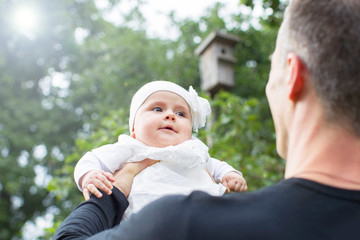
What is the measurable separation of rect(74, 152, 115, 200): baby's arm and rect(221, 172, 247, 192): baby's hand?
52cm

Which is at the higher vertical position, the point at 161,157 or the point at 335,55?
the point at 335,55

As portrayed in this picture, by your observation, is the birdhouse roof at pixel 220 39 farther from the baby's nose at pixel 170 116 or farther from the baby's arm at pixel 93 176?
the baby's arm at pixel 93 176

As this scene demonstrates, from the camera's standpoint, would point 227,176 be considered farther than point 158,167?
Yes

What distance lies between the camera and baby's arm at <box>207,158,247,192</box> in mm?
1737

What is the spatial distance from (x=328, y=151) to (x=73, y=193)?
10.9 meters

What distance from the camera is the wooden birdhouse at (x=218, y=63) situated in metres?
5.77

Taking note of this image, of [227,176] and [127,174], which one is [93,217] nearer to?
[127,174]

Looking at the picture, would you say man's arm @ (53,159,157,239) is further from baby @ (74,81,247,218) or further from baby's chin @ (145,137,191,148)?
baby's chin @ (145,137,191,148)

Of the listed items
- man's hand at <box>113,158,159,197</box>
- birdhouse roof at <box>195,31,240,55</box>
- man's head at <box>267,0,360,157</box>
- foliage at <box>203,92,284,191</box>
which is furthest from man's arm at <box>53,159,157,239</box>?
birdhouse roof at <box>195,31,240,55</box>

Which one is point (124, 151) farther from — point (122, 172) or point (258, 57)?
point (258, 57)

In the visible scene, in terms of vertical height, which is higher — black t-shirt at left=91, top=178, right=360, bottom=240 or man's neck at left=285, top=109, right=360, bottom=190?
man's neck at left=285, top=109, right=360, bottom=190

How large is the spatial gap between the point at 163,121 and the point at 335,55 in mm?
965

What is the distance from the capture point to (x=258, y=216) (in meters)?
0.90

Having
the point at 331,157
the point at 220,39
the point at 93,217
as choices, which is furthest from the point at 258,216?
the point at 220,39
